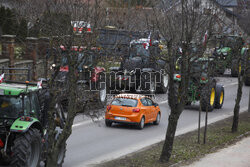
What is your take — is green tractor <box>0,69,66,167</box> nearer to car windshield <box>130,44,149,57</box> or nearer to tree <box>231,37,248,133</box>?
car windshield <box>130,44,149,57</box>

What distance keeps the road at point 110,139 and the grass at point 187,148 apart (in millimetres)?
901

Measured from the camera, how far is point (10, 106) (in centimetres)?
1101

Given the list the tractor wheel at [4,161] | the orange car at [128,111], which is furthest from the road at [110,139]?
the tractor wheel at [4,161]

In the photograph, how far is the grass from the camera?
14.4 metres

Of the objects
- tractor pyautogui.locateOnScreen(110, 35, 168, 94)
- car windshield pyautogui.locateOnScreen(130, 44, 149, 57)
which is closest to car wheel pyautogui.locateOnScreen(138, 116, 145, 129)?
car windshield pyautogui.locateOnScreen(130, 44, 149, 57)

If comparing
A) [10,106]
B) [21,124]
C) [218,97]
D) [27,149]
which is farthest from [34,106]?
[218,97]

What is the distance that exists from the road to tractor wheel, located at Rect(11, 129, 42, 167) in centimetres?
320

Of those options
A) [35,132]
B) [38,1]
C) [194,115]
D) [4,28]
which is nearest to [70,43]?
[35,132]

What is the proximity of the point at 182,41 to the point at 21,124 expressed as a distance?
570 cm

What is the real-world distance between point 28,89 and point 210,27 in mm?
5867

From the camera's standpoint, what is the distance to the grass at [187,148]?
565 inches

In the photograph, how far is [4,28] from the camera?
29.9 m

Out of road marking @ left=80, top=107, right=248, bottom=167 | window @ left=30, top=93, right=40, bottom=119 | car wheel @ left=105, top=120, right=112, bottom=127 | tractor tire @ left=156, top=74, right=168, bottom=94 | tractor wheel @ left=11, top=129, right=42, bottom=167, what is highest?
window @ left=30, top=93, right=40, bottom=119

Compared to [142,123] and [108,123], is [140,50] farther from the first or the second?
[108,123]
